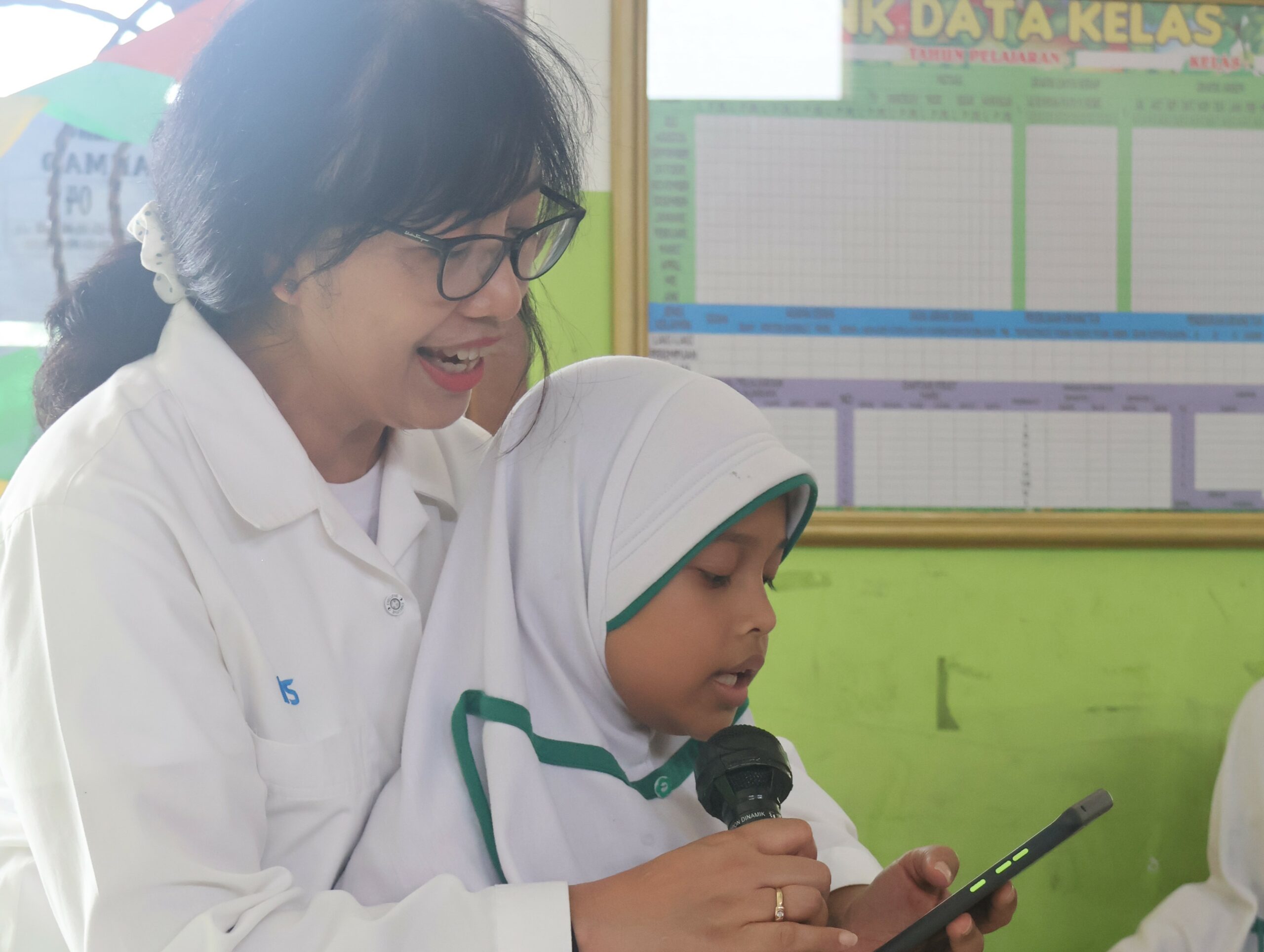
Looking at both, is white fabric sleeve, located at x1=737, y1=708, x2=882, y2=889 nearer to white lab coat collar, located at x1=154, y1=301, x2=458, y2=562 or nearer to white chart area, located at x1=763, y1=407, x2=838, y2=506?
white lab coat collar, located at x1=154, y1=301, x2=458, y2=562

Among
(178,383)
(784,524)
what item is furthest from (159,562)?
(784,524)

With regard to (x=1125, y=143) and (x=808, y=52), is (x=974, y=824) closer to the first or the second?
(x=1125, y=143)

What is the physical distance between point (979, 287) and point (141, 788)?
173 cm

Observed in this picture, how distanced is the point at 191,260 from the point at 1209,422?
1887 millimetres

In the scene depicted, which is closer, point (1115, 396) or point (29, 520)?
point (29, 520)

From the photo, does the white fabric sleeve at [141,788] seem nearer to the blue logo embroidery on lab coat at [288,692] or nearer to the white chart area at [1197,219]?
the blue logo embroidery on lab coat at [288,692]

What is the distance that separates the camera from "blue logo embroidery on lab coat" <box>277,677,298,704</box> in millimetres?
993

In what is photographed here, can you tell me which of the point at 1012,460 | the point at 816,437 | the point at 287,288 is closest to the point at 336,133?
the point at 287,288

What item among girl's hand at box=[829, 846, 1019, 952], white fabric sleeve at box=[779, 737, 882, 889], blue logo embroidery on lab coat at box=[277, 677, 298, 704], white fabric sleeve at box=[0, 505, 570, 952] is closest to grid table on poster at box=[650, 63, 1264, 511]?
white fabric sleeve at box=[779, 737, 882, 889]

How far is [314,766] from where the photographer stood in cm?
98

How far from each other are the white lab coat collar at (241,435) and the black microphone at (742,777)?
1.28 feet

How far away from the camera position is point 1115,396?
6.88ft

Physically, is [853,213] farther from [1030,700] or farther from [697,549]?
[697,549]

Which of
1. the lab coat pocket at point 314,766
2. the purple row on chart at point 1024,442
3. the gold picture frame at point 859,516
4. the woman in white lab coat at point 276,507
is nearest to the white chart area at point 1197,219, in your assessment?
the purple row on chart at point 1024,442
